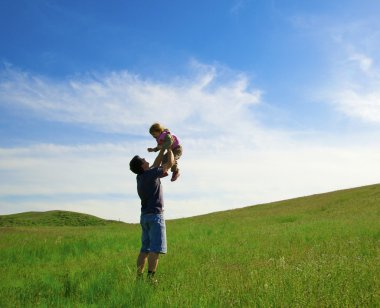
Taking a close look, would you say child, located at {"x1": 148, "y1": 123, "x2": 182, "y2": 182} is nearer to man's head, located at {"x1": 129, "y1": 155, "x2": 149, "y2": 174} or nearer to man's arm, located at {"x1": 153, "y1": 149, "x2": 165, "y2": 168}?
man's arm, located at {"x1": 153, "y1": 149, "x2": 165, "y2": 168}

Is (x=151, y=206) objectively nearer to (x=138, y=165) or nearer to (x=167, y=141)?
(x=138, y=165)

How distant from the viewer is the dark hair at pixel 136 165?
779 centimetres

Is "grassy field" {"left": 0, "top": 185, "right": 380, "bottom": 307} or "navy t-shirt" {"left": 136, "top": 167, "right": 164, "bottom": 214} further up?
"navy t-shirt" {"left": 136, "top": 167, "right": 164, "bottom": 214}

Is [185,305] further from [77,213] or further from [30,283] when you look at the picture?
[77,213]

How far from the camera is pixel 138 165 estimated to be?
25.5 feet

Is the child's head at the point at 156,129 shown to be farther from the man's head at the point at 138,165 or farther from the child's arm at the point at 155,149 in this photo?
the man's head at the point at 138,165

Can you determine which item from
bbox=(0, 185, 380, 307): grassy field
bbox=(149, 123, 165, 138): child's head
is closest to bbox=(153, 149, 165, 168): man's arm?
bbox=(149, 123, 165, 138): child's head

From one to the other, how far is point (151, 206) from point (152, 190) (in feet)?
0.96

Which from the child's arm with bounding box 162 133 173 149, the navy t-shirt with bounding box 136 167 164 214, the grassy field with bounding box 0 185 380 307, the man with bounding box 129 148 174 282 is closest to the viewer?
the grassy field with bounding box 0 185 380 307

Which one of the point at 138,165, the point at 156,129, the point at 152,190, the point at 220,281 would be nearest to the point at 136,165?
the point at 138,165

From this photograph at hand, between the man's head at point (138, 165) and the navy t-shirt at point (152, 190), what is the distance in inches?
4.7

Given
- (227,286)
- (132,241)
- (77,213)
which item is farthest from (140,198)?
(77,213)

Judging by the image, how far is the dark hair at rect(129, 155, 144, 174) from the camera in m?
7.79

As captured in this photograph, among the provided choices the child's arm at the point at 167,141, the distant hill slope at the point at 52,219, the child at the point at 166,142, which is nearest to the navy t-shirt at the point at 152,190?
the child at the point at 166,142
